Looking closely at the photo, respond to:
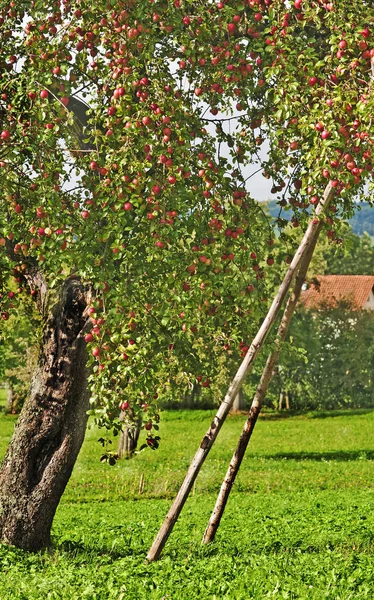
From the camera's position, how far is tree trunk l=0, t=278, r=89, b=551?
11.1 meters

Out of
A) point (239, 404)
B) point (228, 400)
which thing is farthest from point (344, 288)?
point (228, 400)

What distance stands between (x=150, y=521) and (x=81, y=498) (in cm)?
687

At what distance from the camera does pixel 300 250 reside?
9617mm

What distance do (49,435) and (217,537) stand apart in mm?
3366

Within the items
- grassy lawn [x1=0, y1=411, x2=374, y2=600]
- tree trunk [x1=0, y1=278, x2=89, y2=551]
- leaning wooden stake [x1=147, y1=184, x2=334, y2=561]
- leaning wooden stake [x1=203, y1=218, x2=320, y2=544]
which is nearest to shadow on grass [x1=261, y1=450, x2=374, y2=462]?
grassy lawn [x1=0, y1=411, x2=374, y2=600]

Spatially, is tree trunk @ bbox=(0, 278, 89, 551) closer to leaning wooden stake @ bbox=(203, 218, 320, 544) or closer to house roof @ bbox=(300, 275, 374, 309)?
leaning wooden stake @ bbox=(203, 218, 320, 544)

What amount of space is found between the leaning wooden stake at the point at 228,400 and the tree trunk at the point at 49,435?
2255mm

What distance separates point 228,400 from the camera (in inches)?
371

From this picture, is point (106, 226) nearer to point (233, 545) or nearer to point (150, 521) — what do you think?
point (233, 545)

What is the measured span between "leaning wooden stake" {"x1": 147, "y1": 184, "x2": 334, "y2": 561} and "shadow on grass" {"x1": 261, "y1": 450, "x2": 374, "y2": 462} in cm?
2210

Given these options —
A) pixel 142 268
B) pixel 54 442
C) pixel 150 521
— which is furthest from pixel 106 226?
pixel 150 521

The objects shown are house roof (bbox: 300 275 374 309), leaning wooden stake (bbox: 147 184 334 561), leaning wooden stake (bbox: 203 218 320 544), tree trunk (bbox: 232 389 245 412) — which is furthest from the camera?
house roof (bbox: 300 275 374 309)

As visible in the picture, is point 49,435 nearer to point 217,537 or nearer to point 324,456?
point 217,537

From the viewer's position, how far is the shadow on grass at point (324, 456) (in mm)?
31153
